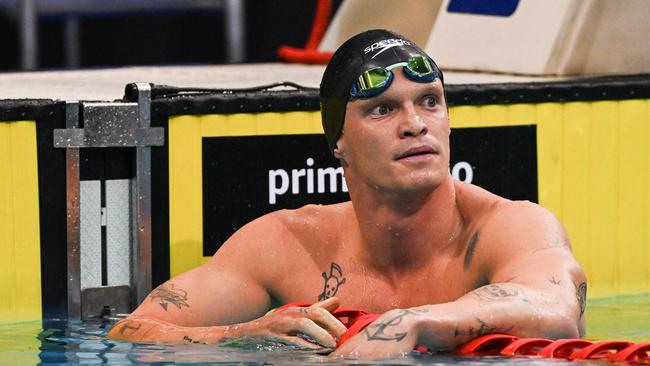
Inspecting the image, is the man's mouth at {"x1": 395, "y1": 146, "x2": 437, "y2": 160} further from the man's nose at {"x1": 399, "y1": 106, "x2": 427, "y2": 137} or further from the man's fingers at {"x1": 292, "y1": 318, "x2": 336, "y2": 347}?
the man's fingers at {"x1": 292, "y1": 318, "x2": 336, "y2": 347}

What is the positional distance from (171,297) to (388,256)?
738 mm

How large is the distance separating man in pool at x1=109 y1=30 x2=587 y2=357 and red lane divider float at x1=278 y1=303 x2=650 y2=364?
4 centimetres

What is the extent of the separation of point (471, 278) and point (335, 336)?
58 cm

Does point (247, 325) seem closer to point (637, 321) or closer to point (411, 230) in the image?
point (411, 230)

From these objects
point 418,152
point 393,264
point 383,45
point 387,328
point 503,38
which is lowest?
point 387,328

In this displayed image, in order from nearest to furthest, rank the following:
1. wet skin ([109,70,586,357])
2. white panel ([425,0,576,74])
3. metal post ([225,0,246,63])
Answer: wet skin ([109,70,586,357]) → white panel ([425,0,576,74]) → metal post ([225,0,246,63])

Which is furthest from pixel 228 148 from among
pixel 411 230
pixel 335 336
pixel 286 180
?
pixel 335 336

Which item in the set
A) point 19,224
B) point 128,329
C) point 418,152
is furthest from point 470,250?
point 19,224

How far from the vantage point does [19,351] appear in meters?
5.32

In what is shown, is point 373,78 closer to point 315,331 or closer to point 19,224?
point 315,331

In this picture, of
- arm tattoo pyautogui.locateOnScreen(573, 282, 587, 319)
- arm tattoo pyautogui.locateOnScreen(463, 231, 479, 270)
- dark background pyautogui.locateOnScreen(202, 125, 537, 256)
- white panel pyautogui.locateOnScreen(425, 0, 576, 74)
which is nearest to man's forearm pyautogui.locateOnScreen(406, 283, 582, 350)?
arm tattoo pyautogui.locateOnScreen(573, 282, 587, 319)

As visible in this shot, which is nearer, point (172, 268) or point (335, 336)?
point (335, 336)

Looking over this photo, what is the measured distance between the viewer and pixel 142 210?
6.17 m

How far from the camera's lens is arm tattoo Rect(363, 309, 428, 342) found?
4359 millimetres
